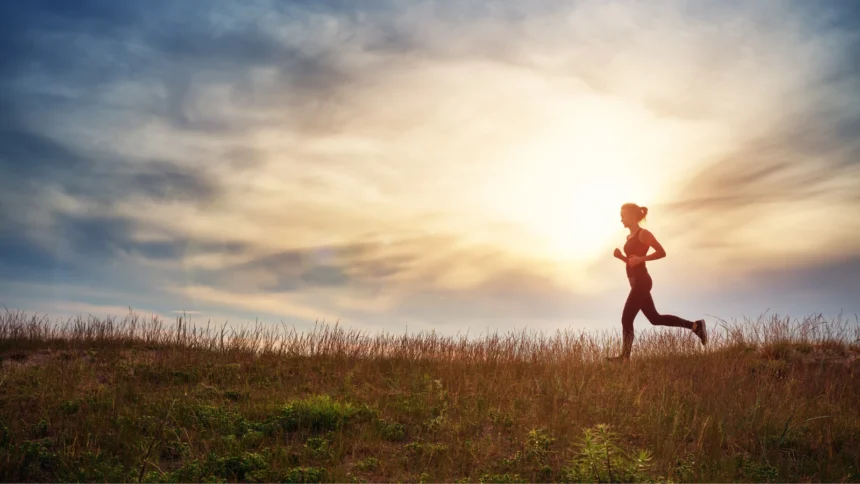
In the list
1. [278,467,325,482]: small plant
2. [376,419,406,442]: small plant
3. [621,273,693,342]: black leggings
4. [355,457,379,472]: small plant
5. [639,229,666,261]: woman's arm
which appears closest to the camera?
[278,467,325,482]: small plant

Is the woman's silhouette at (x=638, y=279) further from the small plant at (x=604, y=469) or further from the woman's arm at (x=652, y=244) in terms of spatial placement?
the small plant at (x=604, y=469)

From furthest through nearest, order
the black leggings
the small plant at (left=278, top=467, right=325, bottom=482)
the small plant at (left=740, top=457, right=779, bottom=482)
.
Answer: the black leggings → the small plant at (left=740, top=457, right=779, bottom=482) → the small plant at (left=278, top=467, right=325, bottom=482)

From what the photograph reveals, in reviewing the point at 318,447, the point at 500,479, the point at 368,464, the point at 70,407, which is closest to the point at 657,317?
the point at 500,479

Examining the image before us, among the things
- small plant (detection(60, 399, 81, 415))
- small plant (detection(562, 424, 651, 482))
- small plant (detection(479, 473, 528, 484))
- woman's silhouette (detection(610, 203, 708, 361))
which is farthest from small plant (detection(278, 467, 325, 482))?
woman's silhouette (detection(610, 203, 708, 361))

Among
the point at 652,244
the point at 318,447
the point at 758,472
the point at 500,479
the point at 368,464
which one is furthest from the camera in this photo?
the point at 652,244

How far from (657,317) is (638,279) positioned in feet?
3.55

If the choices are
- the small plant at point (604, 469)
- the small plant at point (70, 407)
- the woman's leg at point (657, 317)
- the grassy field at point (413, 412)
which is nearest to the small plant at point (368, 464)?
the grassy field at point (413, 412)

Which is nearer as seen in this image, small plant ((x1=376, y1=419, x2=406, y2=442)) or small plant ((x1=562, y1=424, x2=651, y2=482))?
small plant ((x1=562, y1=424, x2=651, y2=482))

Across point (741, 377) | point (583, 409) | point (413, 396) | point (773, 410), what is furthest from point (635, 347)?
point (413, 396)

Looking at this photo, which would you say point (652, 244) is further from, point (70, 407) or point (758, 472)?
point (70, 407)

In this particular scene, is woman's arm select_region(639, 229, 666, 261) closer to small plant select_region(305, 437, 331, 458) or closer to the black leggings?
the black leggings

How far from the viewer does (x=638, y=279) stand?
15.4 meters

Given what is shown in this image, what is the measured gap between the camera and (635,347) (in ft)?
57.1

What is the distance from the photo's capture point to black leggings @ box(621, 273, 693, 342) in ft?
50.4
